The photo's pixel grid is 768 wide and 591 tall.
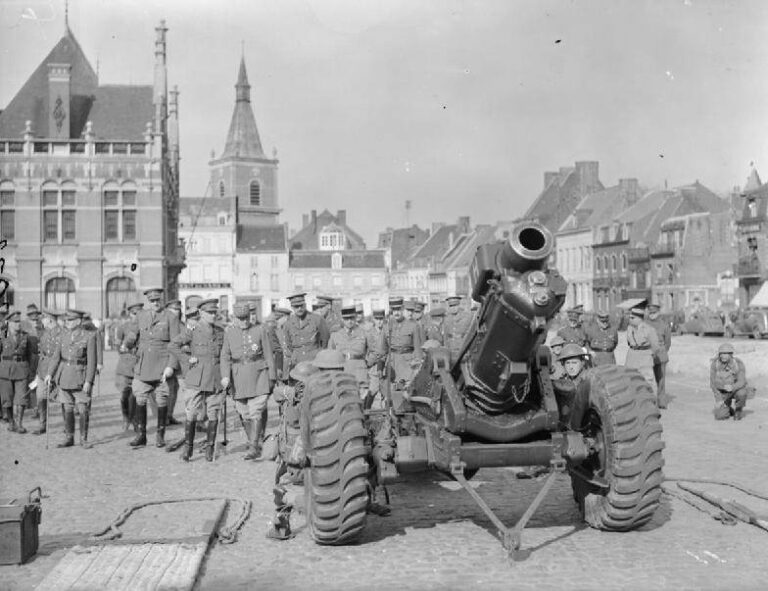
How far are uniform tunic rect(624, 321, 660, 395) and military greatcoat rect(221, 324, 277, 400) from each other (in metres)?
6.08

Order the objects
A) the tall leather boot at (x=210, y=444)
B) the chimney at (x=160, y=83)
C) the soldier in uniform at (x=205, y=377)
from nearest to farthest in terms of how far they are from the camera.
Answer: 1. the tall leather boot at (x=210, y=444)
2. the soldier in uniform at (x=205, y=377)
3. the chimney at (x=160, y=83)

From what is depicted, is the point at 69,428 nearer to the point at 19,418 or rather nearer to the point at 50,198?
the point at 19,418

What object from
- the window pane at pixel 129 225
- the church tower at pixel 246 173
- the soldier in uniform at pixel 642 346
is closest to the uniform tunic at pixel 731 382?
the soldier in uniform at pixel 642 346

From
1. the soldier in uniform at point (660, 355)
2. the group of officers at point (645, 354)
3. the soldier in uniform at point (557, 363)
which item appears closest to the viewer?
the soldier in uniform at point (557, 363)

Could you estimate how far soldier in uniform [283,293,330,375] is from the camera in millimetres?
14797

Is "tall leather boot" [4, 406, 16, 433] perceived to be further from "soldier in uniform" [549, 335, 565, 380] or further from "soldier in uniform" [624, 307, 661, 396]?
"soldier in uniform" [624, 307, 661, 396]

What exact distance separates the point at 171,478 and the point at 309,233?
108964mm

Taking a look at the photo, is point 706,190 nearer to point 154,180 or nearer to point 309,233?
point 154,180

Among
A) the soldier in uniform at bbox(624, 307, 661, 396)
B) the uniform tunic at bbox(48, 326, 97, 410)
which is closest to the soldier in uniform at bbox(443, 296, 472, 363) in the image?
the soldier in uniform at bbox(624, 307, 661, 396)

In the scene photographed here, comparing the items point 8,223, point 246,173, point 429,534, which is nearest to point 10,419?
point 429,534

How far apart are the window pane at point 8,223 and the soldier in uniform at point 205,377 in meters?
38.8

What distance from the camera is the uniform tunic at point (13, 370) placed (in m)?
15.9

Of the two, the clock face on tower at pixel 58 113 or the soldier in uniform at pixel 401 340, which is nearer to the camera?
the soldier in uniform at pixel 401 340

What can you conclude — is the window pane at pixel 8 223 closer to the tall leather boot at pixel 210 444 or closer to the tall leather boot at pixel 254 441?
the tall leather boot at pixel 254 441
